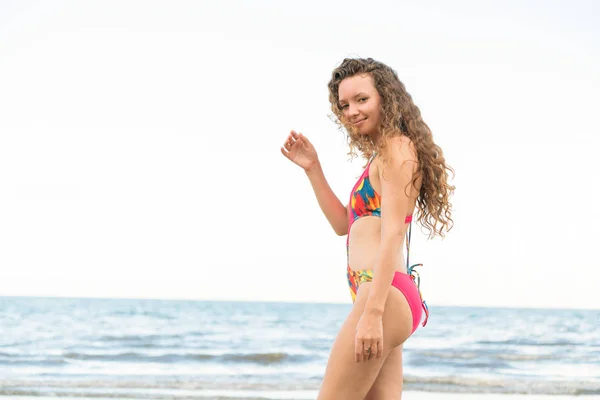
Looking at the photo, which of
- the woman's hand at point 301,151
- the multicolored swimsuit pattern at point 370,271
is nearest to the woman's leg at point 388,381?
the multicolored swimsuit pattern at point 370,271

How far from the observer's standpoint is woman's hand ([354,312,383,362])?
7.12ft

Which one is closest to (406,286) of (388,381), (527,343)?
(388,381)

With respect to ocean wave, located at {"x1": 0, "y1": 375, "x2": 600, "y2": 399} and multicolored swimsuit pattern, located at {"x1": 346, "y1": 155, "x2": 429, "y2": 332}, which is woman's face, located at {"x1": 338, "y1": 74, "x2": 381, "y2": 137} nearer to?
multicolored swimsuit pattern, located at {"x1": 346, "y1": 155, "x2": 429, "y2": 332}

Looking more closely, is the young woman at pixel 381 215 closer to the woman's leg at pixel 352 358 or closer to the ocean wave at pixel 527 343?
the woman's leg at pixel 352 358

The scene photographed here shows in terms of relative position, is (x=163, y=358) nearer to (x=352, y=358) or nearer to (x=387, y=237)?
(x=352, y=358)

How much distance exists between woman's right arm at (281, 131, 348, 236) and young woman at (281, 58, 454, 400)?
5.9 inches

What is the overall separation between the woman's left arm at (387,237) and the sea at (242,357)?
5.60 metres

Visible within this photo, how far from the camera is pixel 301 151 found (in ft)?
9.01

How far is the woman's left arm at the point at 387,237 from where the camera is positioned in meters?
2.18

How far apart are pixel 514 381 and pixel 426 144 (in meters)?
7.70

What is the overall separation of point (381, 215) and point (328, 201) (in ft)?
1.54

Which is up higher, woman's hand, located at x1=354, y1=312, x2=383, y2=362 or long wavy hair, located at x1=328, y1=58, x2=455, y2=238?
long wavy hair, located at x1=328, y1=58, x2=455, y2=238

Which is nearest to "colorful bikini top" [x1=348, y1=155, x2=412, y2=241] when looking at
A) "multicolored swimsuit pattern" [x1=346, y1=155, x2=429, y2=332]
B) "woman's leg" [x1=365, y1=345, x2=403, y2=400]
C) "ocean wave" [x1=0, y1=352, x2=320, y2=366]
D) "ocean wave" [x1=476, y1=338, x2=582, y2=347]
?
"multicolored swimsuit pattern" [x1=346, y1=155, x2=429, y2=332]

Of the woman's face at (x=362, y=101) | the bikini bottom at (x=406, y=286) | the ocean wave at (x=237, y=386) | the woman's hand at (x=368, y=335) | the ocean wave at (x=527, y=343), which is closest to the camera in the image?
the woman's hand at (x=368, y=335)
